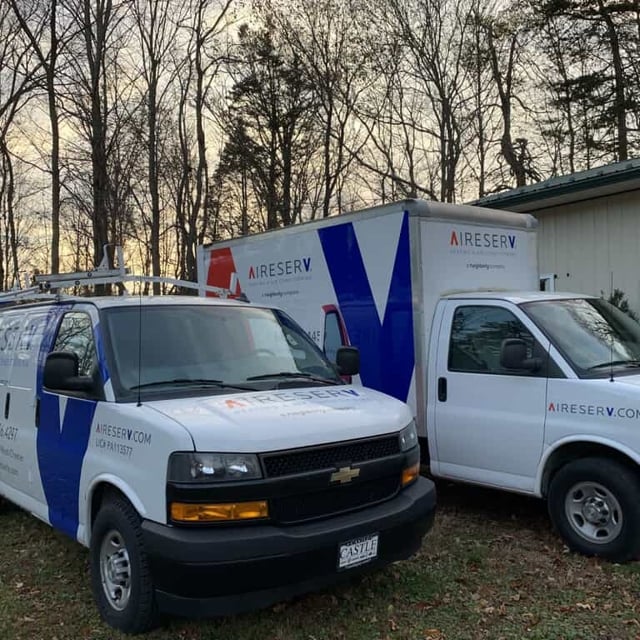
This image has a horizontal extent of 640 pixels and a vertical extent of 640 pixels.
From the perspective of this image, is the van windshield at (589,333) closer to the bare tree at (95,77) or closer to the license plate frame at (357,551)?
the license plate frame at (357,551)

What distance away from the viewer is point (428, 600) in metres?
4.31

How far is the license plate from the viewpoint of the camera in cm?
363

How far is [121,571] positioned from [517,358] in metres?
3.19

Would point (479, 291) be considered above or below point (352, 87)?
below

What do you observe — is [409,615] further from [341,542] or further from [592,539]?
[592,539]

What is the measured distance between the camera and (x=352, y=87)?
24641 millimetres

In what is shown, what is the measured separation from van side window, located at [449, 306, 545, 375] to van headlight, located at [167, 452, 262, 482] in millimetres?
2805

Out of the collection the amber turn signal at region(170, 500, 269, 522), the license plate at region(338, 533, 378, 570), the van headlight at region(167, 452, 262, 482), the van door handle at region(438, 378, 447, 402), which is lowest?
the license plate at region(338, 533, 378, 570)

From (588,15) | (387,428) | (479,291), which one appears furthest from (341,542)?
(588,15)

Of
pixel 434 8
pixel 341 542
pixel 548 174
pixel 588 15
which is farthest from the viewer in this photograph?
pixel 434 8

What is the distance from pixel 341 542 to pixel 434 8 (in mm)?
24012

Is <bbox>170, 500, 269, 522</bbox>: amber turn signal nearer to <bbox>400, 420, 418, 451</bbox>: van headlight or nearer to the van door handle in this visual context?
<bbox>400, 420, 418, 451</bbox>: van headlight

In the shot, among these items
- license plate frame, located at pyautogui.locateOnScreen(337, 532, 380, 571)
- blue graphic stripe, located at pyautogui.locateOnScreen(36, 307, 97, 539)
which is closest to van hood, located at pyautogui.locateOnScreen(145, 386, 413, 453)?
license plate frame, located at pyautogui.locateOnScreen(337, 532, 380, 571)

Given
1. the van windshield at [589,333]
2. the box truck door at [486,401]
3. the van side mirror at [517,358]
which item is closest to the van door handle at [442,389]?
the box truck door at [486,401]
